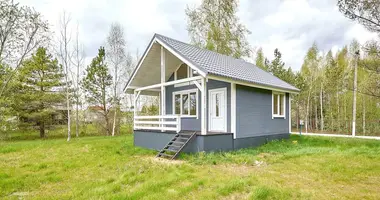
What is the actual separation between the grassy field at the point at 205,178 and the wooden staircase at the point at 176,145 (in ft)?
1.24

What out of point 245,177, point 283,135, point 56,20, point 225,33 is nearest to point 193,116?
point 283,135

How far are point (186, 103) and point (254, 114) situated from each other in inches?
131

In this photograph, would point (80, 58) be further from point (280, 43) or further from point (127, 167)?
point (280, 43)

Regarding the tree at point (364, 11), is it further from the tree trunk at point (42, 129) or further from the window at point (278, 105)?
the tree trunk at point (42, 129)

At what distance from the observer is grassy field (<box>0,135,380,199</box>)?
4.05m

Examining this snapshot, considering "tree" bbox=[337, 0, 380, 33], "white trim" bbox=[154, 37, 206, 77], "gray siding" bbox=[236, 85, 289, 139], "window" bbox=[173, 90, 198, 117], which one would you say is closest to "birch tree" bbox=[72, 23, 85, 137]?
"window" bbox=[173, 90, 198, 117]

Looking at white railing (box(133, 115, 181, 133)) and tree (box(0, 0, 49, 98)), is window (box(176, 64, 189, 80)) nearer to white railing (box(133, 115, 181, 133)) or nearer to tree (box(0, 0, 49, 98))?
white railing (box(133, 115, 181, 133))

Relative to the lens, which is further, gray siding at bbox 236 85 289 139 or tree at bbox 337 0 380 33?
gray siding at bbox 236 85 289 139

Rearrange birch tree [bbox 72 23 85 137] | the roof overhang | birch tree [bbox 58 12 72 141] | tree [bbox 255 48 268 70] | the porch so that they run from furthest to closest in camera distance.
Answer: tree [bbox 255 48 268 70], birch tree [bbox 72 23 85 137], birch tree [bbox 58 12 72 141], the roof overhang, the porch

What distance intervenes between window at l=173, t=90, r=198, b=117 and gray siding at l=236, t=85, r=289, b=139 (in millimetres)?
2327

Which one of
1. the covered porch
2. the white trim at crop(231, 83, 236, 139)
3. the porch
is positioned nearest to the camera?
the white trim at crop(231, 83, 236, 139)

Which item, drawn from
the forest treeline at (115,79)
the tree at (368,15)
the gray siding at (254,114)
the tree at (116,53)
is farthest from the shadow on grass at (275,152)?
the tree at (116,53)

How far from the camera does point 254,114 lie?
9523 mm

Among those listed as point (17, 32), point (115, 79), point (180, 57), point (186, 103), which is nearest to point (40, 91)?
point (115, 79)
